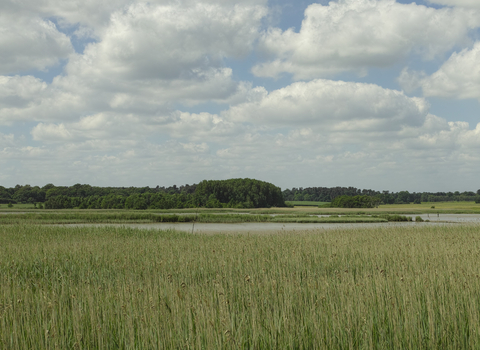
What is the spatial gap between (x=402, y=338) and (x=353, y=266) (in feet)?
19.9

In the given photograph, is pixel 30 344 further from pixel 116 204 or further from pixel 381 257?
pixel 116 204

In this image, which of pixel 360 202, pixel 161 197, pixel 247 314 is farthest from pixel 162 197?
pixel 247 314

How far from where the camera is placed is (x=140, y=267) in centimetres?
1077

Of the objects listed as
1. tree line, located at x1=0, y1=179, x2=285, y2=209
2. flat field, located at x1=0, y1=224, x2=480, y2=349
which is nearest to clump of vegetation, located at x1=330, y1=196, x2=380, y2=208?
tree line, located at x1=0, y1=179, x2=285, y2=209

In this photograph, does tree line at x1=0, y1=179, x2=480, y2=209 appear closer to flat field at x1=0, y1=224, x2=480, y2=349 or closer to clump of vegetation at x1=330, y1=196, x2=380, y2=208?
clump of vegetation at x1=330, y1=196, x2=380, y2=208

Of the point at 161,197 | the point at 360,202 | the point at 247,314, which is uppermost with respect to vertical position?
the point at 161,197

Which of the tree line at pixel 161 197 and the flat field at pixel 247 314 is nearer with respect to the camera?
the flat field at pixel 247 314

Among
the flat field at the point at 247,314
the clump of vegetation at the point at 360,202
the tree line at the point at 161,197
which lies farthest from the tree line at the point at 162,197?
the flat field at the point at 247,314

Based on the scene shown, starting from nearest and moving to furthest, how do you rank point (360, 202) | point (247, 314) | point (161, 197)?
point (247, 314) < point (161, 197) < point (360, 202)

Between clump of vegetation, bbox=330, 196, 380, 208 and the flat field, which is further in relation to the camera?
clump of vegetation, bbox=330, 196, 380, 208

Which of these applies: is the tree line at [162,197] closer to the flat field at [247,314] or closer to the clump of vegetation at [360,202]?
the clump of vegetation at [360,202]

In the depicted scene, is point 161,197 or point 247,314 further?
point 161,197

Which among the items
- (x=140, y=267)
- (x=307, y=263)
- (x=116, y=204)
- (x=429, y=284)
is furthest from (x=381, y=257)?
(x=116, y=204)

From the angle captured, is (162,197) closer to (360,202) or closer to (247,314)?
(360,202)
